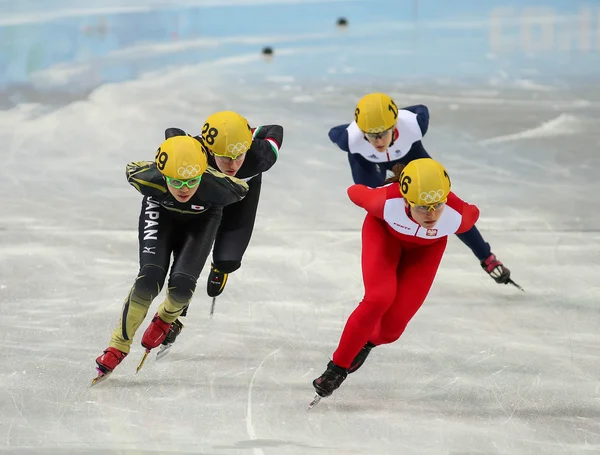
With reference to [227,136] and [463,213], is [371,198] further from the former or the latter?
[227,136]

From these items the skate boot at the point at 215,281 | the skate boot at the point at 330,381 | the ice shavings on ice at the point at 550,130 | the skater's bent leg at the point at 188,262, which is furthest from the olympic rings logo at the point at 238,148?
the ice shavings on ice at the point at 550,130

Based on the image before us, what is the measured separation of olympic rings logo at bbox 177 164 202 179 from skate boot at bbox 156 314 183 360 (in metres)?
1.11

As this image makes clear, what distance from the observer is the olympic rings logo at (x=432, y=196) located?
4.65 metres

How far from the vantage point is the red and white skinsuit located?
4859 mm

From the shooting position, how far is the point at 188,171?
15.6ft

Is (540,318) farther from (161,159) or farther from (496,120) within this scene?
(496,120)

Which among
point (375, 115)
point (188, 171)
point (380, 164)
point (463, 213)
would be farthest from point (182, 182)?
point (380, 164)

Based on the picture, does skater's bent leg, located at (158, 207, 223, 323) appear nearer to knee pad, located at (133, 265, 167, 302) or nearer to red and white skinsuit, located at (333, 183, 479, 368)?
knee pad, located at (133, 265, 167, 302)

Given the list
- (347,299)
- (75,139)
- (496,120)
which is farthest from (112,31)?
(347,299)

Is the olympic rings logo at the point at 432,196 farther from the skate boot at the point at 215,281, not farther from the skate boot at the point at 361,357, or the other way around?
the skate boot at the point at 215,281

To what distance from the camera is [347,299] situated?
20.9 ft

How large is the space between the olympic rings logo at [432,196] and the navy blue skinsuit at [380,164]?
5.36 feet

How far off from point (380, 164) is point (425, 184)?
5.71 feet

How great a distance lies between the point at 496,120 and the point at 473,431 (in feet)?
16.7
